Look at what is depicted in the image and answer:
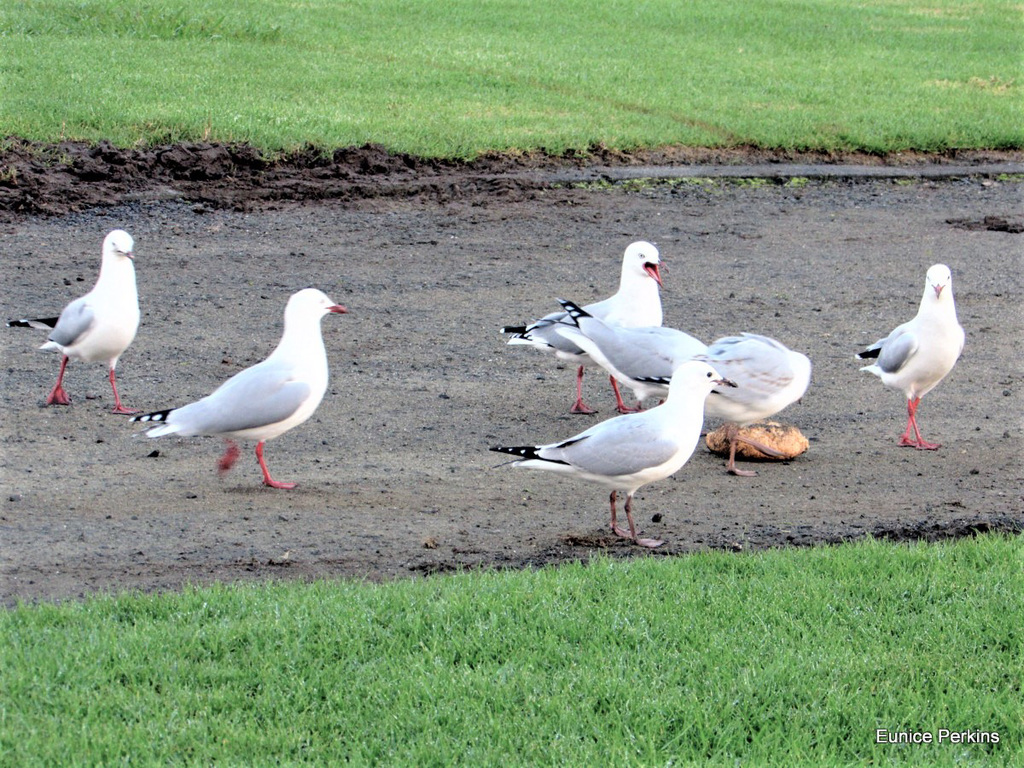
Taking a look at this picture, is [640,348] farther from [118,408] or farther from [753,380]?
[118,408]

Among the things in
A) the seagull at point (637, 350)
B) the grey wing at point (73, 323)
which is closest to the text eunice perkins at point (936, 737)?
the seagull at point (637, 350)

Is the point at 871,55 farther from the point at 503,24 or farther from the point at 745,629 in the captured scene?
the point at 745,629

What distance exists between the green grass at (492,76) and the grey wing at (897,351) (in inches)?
276

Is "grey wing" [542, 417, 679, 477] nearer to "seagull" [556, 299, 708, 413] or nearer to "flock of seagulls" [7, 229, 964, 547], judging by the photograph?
"flock of seagulls" [7, 229, 964, 547]

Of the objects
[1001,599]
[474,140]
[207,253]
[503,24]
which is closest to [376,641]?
[1001,599]

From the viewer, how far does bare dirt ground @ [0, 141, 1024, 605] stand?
6688 mm

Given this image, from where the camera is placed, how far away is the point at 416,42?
20109 mm

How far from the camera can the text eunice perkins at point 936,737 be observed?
4.65 metres

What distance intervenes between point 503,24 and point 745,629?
18137 mm

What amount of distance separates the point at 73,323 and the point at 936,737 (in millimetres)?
5963

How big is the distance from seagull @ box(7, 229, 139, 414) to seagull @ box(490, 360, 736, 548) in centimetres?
317

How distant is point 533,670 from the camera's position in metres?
5.04

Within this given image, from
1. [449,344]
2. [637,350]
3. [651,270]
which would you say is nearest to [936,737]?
[637,350]

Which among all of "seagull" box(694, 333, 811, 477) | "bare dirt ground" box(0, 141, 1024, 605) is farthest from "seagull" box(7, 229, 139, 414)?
"seagull" box(694, 333, 811, 477)
